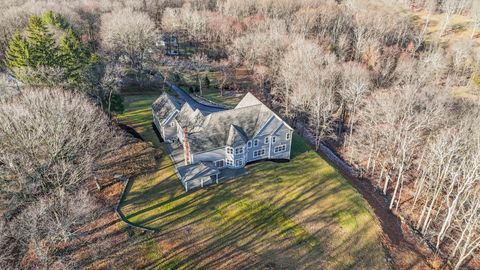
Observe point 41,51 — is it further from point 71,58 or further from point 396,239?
point 396,239

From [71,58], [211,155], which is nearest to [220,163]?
[211,155]

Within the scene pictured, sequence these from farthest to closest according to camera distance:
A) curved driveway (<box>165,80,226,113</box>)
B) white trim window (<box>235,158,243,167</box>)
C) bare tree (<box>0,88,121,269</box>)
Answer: curved driveway (<box>165,80,226,113</box>), white trim window (<box>235,158,243,167</box>), bare tree (<box>0,88,121,269</box>)

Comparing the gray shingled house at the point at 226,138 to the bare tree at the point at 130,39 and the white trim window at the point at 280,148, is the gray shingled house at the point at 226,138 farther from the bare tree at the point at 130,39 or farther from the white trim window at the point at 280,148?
the bare tree at the point at 130,39

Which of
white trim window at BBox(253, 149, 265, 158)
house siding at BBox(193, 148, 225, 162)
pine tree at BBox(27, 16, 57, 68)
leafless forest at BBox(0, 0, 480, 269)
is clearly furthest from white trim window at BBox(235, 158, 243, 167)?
pine tree at BBox(27, 16, 57, 68)

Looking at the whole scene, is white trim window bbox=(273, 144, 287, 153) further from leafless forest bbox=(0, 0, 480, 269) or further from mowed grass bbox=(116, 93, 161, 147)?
mowed grass bbox=(116, 93, 161, 147)

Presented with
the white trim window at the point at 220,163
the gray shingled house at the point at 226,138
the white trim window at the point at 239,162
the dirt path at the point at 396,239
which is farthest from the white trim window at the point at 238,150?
the dirt path at the point at 396,239
